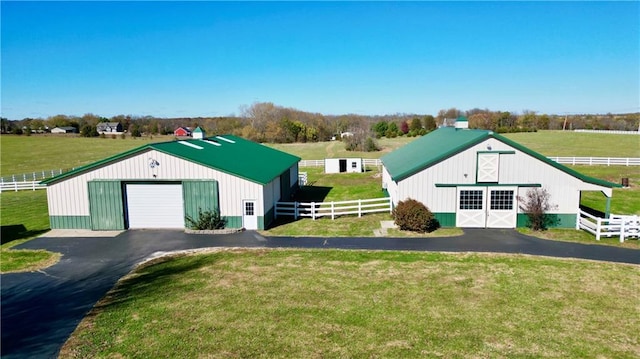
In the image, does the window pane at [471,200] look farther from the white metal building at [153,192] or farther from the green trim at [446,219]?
the white metal building at [153,192]

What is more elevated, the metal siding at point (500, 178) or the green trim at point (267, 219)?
the metal siding at point (500, 178)

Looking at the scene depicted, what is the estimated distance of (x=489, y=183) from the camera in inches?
832

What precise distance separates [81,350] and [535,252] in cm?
1669

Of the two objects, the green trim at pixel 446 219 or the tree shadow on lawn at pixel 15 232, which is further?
the green trim at pixel 446 219

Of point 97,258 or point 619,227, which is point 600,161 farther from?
point 97,258

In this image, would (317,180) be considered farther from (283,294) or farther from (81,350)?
(81,350)

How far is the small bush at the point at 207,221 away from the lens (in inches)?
826

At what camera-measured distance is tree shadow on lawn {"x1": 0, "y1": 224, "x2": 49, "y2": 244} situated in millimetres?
20417

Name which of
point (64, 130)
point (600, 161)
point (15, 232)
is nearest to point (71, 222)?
point (15, 232)

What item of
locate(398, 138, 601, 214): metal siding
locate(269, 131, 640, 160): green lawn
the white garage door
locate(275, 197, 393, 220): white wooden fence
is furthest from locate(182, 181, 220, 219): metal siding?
locate(269, 131, 640, 160): green lawn

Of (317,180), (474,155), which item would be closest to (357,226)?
(474,155)

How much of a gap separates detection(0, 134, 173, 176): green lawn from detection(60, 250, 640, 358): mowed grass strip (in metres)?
47.9

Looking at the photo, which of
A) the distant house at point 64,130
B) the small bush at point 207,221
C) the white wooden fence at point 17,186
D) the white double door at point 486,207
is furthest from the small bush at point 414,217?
the distant house at point 64,130

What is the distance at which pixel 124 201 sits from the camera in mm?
21656
